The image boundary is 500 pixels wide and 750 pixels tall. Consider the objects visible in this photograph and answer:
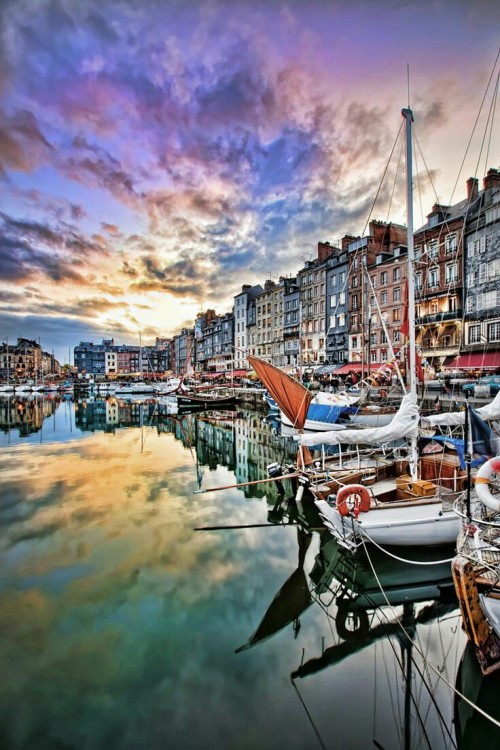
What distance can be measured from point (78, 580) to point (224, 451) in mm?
16216

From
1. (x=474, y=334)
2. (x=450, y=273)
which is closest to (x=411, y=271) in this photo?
(x=474, y=334)

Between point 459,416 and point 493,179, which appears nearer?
point 459,416

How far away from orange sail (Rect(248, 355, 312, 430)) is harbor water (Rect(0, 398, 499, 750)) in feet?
12.0

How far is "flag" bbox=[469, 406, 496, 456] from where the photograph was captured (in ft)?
32.4

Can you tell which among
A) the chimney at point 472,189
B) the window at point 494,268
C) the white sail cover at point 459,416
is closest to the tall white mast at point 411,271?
the white sail cover at point 459,416

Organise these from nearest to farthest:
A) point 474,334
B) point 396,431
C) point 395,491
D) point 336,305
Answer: point 395,491 → point 396,431 → point 474,334 → point 336,305

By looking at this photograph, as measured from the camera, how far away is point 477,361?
35.6 meters

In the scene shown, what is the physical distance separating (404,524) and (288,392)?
21.2 feet

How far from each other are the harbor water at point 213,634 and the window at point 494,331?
103 ft

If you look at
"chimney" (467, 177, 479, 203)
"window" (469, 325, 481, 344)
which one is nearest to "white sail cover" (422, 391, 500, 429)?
"window" (469, 325, 481, 344)

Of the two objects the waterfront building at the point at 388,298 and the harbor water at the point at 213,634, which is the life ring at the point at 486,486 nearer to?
the harbor water at the point at 213,634

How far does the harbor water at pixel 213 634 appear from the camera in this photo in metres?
5.55

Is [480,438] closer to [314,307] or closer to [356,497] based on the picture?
[356,497]

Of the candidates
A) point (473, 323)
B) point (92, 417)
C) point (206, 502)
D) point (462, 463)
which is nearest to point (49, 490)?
point (206, 502)
